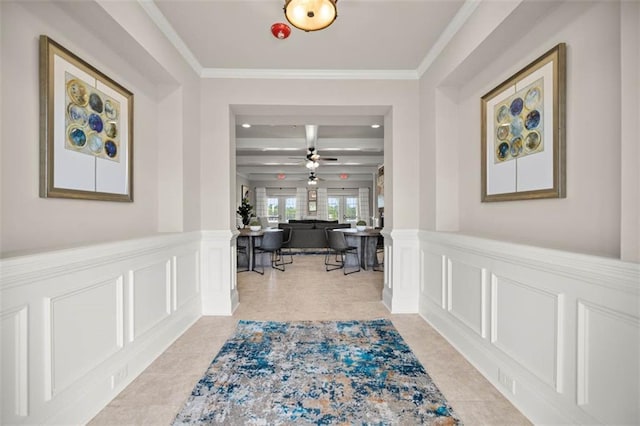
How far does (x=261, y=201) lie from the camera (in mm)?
→ 13219

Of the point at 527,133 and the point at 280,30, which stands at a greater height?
the point at 280,30

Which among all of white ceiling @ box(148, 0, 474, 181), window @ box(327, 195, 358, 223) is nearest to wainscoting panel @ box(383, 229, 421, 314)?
white ceiling @ box(148, 0, 474, 181)

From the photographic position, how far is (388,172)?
138 inches

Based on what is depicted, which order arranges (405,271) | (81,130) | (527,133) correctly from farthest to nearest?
1. (405,271)
2. (527,133)
3. (81,130)

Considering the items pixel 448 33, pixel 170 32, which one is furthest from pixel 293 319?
pixel 448 33

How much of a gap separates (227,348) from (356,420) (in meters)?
1.29

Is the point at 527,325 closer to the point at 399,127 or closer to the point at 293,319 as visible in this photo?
the point at 293,319

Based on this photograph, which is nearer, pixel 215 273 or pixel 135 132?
pixel 135 132

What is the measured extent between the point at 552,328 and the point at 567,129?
1.09 metres

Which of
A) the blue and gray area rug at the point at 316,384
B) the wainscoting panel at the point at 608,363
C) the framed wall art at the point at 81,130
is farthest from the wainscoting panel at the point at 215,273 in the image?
the wainscoting panel at the point at 608,363

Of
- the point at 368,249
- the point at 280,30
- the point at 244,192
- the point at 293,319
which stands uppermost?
the point at 280,30

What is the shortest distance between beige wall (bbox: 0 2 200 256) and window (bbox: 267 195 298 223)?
Answer: 34.0 feet

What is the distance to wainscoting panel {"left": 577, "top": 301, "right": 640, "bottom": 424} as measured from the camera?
115 centimetres

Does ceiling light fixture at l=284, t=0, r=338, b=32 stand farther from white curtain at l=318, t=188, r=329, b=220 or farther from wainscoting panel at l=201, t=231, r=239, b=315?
white curtain at l=318, t=188, r=329, b=220
